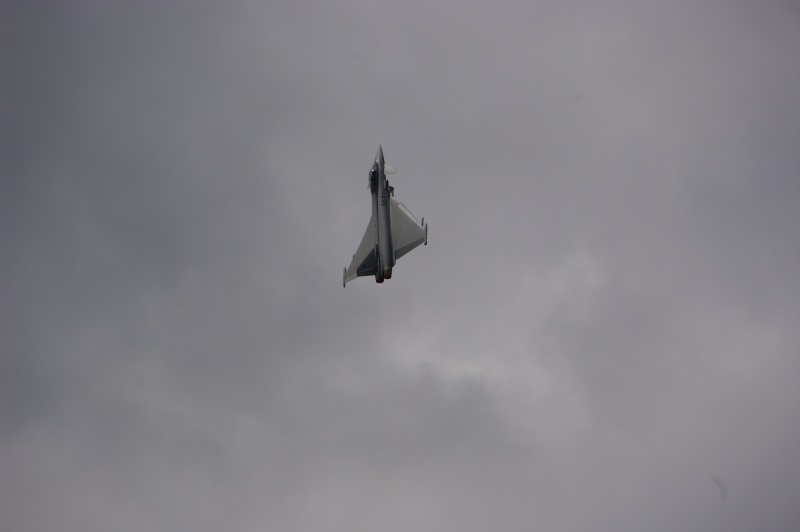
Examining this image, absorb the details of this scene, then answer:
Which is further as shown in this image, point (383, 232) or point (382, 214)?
point (382, 214)

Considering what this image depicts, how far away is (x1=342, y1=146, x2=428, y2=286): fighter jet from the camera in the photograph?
402ft

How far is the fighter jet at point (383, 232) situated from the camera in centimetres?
12262

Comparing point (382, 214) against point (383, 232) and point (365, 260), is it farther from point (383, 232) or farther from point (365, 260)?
point (365, 260)

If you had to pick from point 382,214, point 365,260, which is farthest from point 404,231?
point 365,260

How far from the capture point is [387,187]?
128750mm

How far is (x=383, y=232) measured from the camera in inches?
4830

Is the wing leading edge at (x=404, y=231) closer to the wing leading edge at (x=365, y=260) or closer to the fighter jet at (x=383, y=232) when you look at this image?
the fighter jet at (x=383, y=232)

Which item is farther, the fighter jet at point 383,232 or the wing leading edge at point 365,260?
the wing leading edge at point 365,260

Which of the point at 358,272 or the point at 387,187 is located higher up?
the point at 387,187

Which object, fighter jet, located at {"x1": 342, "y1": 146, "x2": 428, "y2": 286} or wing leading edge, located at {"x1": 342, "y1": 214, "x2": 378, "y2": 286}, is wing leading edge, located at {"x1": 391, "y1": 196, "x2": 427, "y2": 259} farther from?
wing leading edge, located at {"x1": 342, "y1": 214, "x2": 378, "y2": 286}

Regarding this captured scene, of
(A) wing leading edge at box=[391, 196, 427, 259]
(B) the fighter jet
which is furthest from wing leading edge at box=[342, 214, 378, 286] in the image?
(A) wing leading edge at box=[391, 196, 427, 259]

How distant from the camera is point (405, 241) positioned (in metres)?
126

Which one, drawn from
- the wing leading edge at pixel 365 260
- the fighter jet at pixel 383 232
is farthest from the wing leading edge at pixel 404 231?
the wing leading edge at pixel 365 260

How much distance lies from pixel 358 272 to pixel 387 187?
15734 millimetres
